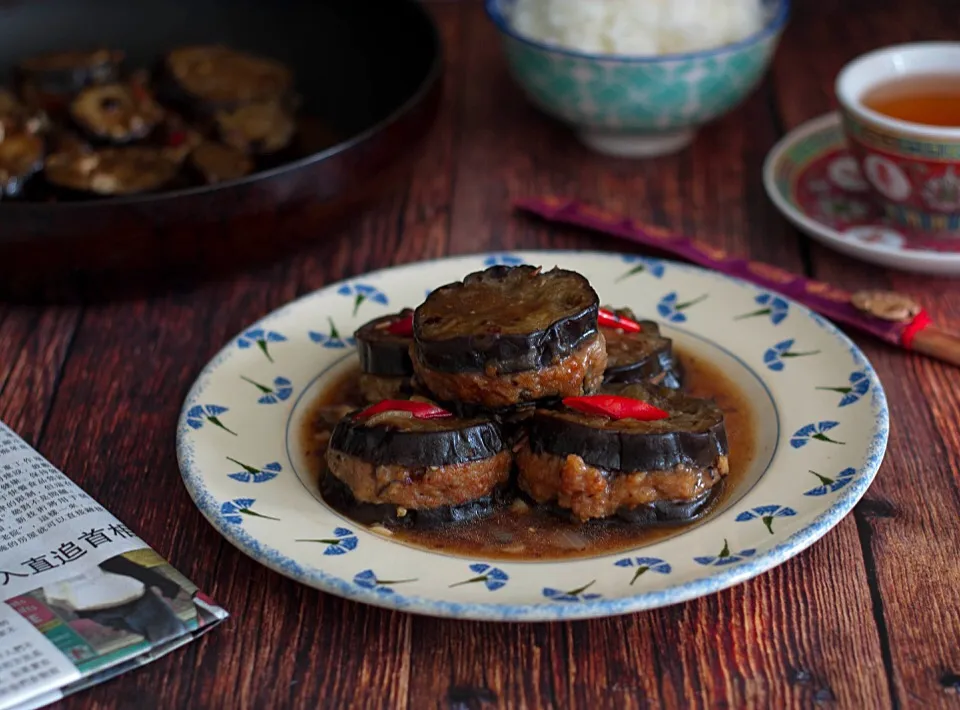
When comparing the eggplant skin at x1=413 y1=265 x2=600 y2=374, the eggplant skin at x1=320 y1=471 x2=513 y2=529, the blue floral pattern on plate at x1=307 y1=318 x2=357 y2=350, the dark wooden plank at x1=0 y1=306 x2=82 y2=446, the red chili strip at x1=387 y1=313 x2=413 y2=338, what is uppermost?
the eggplant skin at x1=413 y1=265 x2=600 y2=374

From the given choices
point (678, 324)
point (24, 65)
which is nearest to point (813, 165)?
point (678, 324)

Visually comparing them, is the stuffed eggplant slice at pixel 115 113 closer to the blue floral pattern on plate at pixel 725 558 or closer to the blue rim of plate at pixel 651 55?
the blue rim of plate at pixel 651 55

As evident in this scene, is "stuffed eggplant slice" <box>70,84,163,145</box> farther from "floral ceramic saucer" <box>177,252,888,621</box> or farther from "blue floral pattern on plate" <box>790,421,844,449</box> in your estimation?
"blue floral pattern on plate" <box>790,421,844,449</box>

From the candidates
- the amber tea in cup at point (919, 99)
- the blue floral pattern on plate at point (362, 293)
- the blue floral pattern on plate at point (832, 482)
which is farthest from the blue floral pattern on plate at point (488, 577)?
the amber tea in cup at point (919, 99)

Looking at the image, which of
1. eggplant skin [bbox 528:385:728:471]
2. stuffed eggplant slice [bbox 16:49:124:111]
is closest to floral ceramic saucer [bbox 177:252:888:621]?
eggplant skin [bbox 528:385:728:471]

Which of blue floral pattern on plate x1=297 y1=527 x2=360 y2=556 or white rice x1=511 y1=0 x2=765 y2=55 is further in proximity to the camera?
white rice x1=511 y1=0 x2=765 y2=55

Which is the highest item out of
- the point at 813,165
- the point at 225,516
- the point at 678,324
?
the point at 225,516

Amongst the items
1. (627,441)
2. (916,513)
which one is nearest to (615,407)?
(627,441)

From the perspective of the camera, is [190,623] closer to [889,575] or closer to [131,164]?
[889,575]
